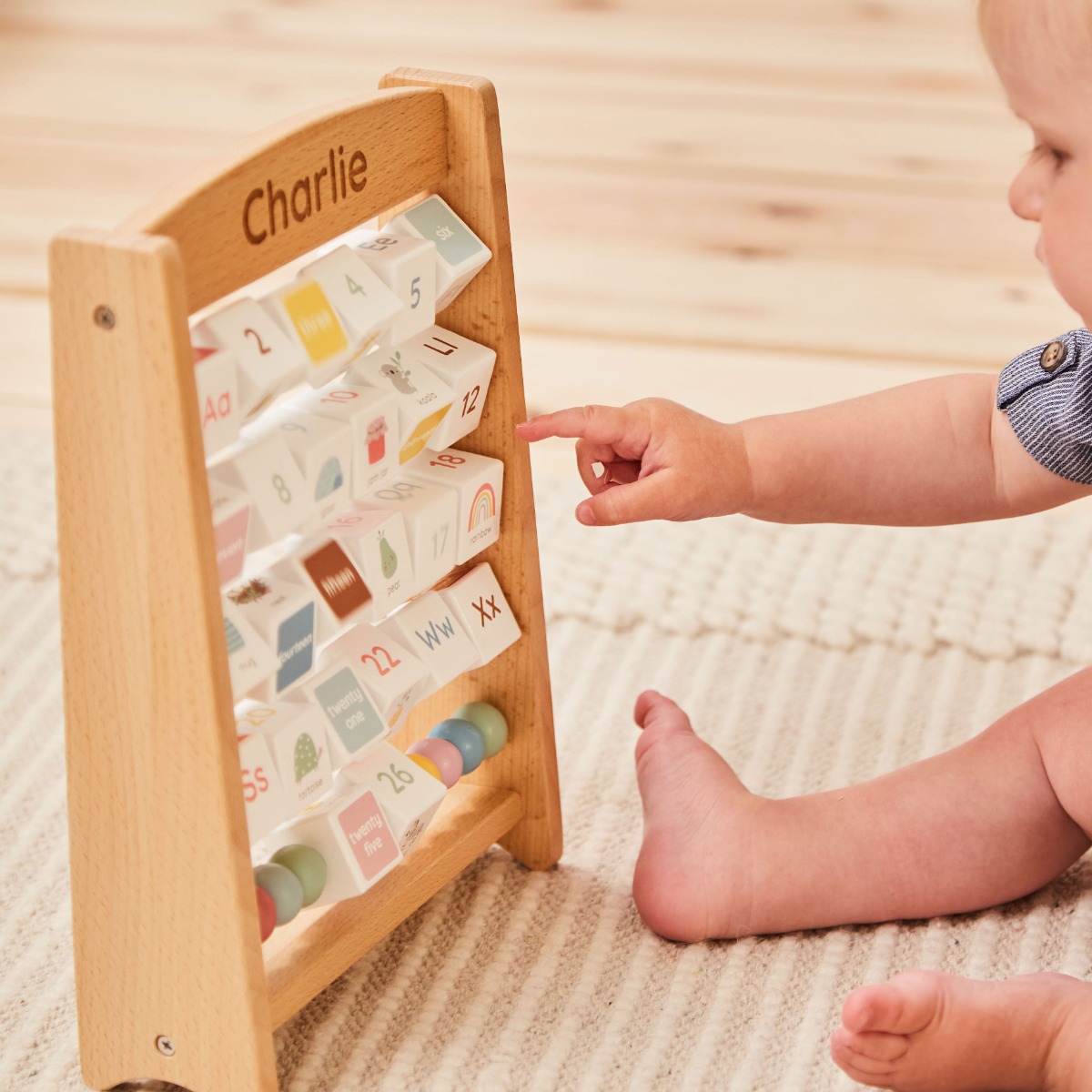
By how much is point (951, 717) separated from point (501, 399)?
1.23ft

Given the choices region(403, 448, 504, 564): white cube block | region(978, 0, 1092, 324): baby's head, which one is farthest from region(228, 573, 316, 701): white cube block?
region(978, 0, 1092, 324): baby's head

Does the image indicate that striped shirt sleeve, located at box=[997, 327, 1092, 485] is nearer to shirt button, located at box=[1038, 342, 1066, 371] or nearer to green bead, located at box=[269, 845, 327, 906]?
shirt button, located at box=[1038, 342, 1066, 371]

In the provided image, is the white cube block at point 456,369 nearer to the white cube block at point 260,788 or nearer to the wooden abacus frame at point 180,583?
the wooden abacus frame at point 180,583

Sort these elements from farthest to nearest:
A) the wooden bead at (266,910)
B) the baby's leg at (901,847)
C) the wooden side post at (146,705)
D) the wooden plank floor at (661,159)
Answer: the wooden plank floor at (661,159) → the baby's leg at (901,847) → the wooden bead at (266,910) → the wooden side post at (146,705)

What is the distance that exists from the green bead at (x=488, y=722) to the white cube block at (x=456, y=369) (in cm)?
15

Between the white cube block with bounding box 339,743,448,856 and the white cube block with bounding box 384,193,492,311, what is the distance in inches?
8.2

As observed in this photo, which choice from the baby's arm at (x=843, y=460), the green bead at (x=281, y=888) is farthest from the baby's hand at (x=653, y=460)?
the green bead at (x=281, y=888)

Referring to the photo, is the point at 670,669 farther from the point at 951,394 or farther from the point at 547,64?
the point at 547,64

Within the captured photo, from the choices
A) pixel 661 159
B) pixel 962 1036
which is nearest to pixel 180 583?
pixel 962 1036

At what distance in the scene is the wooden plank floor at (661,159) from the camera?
55.3 inches

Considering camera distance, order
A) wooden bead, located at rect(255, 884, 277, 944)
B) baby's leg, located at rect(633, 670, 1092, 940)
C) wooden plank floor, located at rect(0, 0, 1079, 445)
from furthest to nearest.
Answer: wooden plank floor, located at rect(0, 0, 1079, 445)
baby's leg, located at rect(633, 670, 1092, 940)
wooden bead, located at rect(255, 884, 277, 944)

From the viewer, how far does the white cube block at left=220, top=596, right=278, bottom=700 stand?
603 mm

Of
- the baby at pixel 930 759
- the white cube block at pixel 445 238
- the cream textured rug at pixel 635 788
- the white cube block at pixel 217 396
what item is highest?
the white cube block at pixel 445 238

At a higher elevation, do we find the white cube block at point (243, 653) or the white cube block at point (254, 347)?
the white cube block at point (254, 347)
